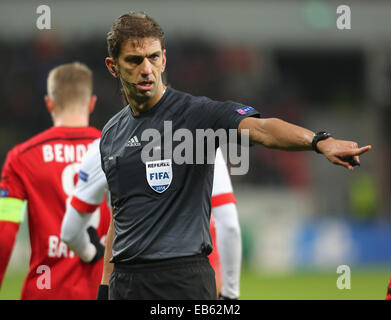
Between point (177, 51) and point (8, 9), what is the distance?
178 inches

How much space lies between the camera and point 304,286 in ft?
39.3

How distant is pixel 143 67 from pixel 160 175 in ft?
1.64

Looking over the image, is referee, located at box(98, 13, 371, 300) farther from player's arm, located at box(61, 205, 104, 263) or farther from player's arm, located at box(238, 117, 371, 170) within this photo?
player's arm, located at box(61, 205, 104, 263)

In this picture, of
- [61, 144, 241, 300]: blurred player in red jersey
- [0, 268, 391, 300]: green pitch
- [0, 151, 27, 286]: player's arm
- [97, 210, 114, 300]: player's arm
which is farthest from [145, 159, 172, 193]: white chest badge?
[0, 268, 391, 300]: green pitch

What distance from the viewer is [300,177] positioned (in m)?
18.7

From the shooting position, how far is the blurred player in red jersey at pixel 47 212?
4695 mm

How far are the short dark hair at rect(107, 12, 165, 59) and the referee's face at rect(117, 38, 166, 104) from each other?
2 cm

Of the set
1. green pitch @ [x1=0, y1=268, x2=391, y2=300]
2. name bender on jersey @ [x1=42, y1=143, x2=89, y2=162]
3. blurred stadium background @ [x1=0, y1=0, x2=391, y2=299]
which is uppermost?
blurred stadium background @ [x1=0, y1=0, x2=391, y2=299]

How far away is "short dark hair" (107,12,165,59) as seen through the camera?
327 centimetres

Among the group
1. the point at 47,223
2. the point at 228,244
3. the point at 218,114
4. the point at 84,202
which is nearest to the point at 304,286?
the point at 228,244

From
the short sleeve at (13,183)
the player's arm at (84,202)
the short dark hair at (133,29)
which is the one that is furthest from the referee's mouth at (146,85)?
the short sleeve at (13,183)

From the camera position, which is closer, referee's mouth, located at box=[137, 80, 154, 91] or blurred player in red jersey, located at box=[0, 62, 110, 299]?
referee's mouth, located at box=[137, 80, 154, 91]

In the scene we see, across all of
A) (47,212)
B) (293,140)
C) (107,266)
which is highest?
(293,140)

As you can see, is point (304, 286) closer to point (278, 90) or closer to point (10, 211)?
point (10, 211)
